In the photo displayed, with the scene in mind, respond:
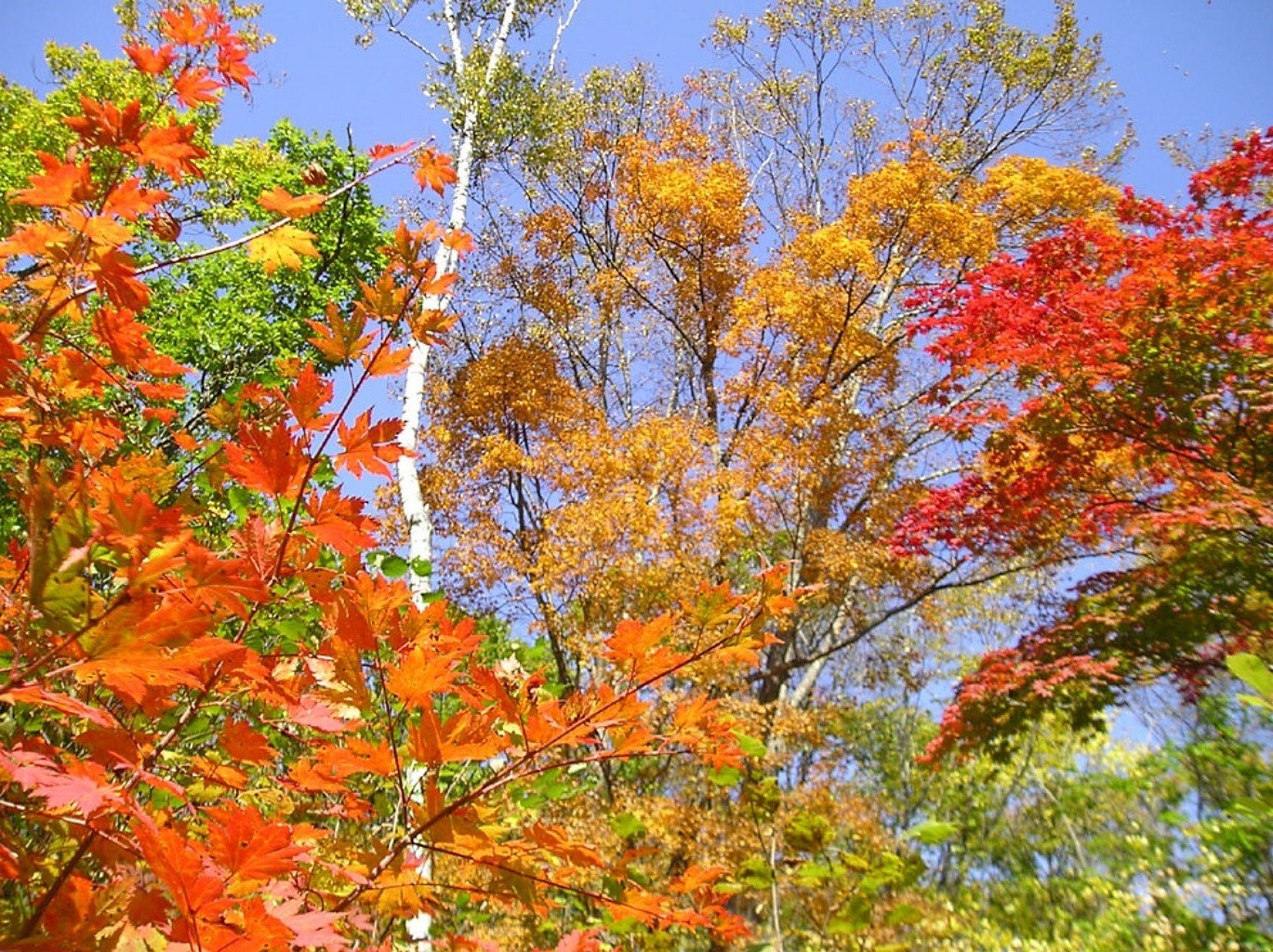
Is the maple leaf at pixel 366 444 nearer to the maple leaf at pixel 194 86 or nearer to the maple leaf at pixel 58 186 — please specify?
the maple leaf at pixel 58 186

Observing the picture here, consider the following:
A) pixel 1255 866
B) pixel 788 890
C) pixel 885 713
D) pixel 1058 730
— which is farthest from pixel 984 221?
pixel 885 713

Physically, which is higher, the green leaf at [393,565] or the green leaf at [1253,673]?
the green leaf at [393,565]

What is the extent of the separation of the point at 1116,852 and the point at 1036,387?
5.94 metres

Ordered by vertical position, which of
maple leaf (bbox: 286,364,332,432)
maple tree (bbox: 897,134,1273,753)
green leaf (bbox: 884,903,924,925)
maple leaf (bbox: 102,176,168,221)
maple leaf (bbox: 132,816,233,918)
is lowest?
maple leaf (bbox: 132,816,233,918)

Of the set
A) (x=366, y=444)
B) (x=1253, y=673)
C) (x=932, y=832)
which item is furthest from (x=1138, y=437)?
(x=366, y=444)

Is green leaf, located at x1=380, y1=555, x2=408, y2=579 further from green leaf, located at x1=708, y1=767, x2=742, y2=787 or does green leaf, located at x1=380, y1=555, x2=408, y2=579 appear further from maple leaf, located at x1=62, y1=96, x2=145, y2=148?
maple leaf, located at x1=62, y1=96, x2=145, y2=148

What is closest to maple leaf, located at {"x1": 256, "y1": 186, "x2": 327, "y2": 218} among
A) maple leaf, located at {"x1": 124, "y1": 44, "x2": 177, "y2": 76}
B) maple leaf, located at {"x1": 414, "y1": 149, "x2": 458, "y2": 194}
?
maple leaf, located at {"x1": 124, "y1": 44, "x2": 177, "y2": 76}

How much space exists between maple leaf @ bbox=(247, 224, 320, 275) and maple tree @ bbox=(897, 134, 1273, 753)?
11.6ft

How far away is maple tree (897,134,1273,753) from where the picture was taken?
342 centimetres

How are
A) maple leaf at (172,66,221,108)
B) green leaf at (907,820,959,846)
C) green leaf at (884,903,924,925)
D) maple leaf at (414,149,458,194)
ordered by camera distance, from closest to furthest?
maple leaf at (172,66,221,108)
maple leaf at (414,149,458,194)
green leaf at (907,820,959,846)
green leaf at (884,903,924,925)

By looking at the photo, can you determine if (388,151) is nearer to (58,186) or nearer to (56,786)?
(58,186)

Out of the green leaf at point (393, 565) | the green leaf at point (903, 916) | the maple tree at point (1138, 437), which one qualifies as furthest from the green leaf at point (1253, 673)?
the maple tree at point (1138, 437)

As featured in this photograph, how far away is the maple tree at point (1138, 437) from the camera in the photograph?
135 inches

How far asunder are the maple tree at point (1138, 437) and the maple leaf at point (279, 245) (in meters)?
3.55
